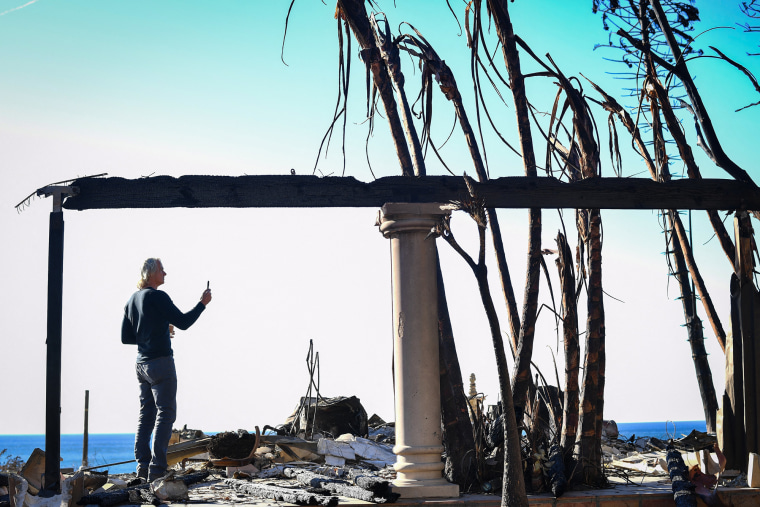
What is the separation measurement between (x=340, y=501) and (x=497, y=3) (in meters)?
4.68

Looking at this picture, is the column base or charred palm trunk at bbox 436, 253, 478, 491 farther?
charred palm trunk at bbox 436, 253, 478, 491

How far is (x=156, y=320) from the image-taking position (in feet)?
21.3

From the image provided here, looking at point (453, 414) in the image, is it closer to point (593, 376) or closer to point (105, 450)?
point (593, 376)

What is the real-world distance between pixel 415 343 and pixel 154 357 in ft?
7.05

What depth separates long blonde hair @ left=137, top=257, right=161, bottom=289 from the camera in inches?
264

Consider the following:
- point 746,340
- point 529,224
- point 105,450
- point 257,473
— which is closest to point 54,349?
point 257,473

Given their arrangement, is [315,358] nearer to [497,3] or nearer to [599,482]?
[599,482]

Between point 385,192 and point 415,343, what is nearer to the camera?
point 415,343

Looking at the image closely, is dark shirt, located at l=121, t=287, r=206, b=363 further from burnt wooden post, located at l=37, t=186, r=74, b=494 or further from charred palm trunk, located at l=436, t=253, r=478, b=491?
charred palm trunk, located at l=436, t=253, r=478, b=491

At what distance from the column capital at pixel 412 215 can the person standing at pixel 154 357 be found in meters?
1.68

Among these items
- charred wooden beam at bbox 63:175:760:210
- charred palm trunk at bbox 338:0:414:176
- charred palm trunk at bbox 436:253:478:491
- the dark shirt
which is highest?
charred palm trunk at bbox 338:0:414:176

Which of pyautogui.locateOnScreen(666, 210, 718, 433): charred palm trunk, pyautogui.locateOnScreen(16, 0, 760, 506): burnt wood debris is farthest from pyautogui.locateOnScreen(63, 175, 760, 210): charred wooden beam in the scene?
pyautogui.locateOnScreen(666, 210, 718, 433): charred palm trunk

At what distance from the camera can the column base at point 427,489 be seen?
5.86m

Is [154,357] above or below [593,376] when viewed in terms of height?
above
